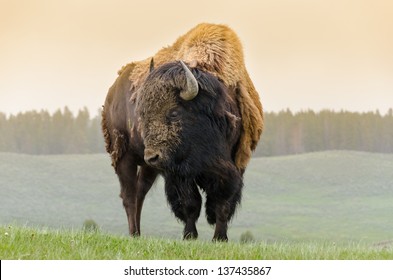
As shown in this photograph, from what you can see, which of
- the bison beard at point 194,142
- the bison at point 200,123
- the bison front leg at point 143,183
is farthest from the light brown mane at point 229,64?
the bison front leg at point 143,183

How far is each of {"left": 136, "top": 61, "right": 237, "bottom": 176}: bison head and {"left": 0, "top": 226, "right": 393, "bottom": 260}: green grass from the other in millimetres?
1024

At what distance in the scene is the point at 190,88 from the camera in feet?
30.1

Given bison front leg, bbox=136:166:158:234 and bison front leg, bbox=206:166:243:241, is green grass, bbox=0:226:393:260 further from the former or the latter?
bison front leg, bbox=136:166:158:234

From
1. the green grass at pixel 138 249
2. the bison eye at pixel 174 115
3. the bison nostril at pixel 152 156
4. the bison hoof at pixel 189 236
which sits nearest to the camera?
the green grass at pixel 138 249

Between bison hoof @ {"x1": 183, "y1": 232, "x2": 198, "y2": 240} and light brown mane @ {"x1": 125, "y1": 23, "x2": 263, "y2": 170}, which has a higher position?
light brown mane @ {"x1": 125, "y1": 23, "x2": 263, "y2": 170}

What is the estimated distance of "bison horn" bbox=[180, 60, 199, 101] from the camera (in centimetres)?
919

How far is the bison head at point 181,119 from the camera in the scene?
29.9 feet

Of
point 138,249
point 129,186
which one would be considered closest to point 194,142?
point 138,249

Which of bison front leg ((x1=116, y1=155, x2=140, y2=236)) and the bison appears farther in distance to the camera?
bison front leg ((x1=116, y1=155, x2=140, y2=236))

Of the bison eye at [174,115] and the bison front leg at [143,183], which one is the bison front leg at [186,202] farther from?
the bison front leg at [143,183]

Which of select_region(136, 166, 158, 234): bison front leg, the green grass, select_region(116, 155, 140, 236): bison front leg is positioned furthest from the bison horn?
select_region(136, 166, 158, 234): bison front leg

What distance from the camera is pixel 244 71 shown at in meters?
10.5

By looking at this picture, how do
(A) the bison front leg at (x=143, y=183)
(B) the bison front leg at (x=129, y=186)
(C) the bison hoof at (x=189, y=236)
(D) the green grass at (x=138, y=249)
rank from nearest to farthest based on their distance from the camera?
(D) the green grass at (x=138, y=249)
(C) the bison hoof at (x=189, y=236)
(B) the bison front leg at (x=129, y=186)
(A) the bison front leg at (x=143, y=183)
